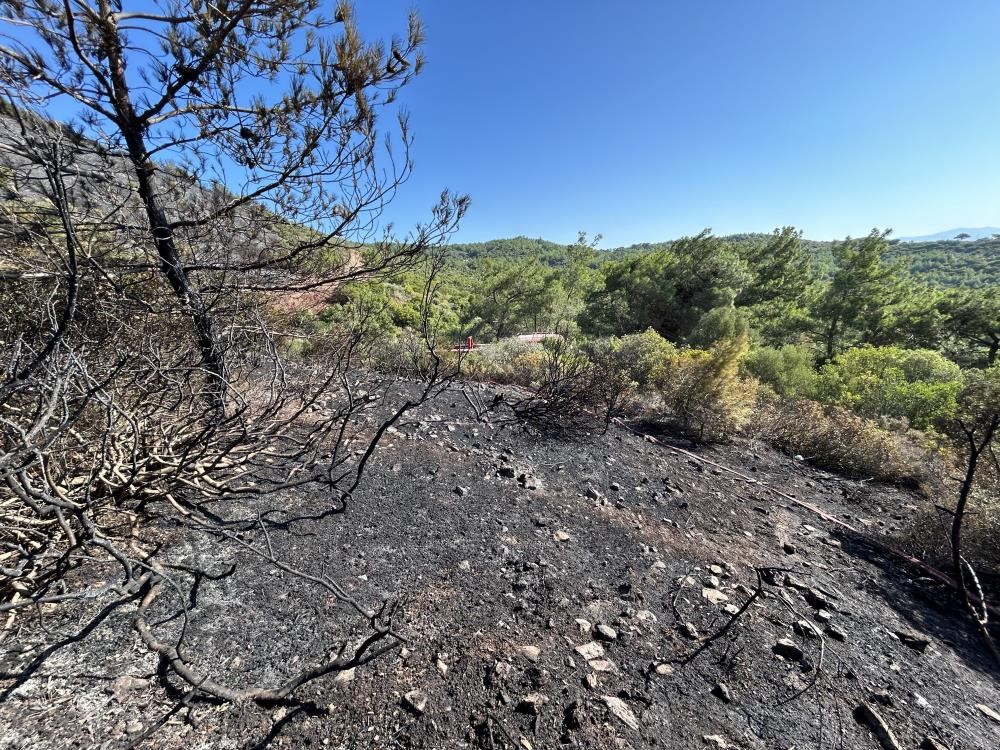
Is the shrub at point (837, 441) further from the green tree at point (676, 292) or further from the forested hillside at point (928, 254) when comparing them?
the forested hillside at point (928, 254)

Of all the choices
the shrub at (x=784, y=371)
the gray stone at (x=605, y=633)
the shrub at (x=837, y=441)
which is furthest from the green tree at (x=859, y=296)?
the gray stone at (x=605, y=633)

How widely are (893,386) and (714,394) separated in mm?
4373

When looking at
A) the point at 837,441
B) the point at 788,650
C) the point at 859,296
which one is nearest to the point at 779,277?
the point at 859,296

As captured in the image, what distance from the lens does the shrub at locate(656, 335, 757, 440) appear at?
4785mm

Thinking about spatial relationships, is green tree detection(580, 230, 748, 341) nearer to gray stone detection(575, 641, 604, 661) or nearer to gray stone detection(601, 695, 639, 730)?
gray stone detection(575, 641, 604, 661)

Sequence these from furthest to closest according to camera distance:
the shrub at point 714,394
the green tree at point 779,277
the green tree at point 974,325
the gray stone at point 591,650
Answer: the green tree at point 779,277 < the green tree at point 974,325 < the shrub at point 714,394 < the gray stone at point 591,650

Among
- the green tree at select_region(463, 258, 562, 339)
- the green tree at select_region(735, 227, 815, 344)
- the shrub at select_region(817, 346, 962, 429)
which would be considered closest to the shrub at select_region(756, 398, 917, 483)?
the shrub at select_region(817, 346, 962, 429)

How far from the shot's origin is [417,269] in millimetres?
3445

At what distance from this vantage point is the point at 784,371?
27.0 feet

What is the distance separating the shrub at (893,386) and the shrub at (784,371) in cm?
26

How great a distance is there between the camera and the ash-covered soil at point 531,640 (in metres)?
1.36

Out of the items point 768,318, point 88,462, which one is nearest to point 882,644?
point 88,462

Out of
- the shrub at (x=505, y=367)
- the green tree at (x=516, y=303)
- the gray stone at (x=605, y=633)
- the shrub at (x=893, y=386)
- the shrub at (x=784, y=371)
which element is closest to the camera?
the gray stone at (x=605, y=633)

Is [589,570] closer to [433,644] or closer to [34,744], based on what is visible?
[433,644]
